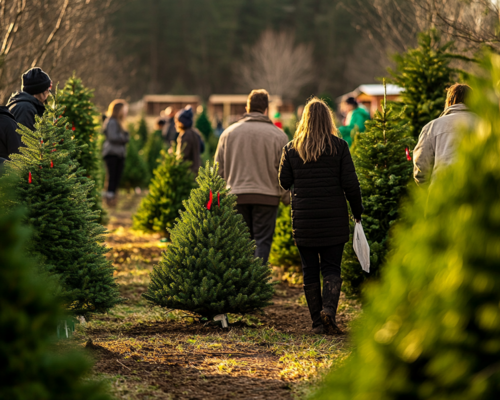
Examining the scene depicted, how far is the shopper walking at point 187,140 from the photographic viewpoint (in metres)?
9.98

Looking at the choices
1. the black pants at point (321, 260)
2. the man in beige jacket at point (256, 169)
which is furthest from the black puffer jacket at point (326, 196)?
the man in beige jacket at point (256, 169)

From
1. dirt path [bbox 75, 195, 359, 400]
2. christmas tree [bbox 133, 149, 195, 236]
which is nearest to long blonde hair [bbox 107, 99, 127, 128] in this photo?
christmas tree [bbox 133, 149, 195, 236]

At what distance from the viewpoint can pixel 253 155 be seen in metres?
6.19

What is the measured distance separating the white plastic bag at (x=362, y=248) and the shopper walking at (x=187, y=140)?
5.24 metres

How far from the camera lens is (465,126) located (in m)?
1.58

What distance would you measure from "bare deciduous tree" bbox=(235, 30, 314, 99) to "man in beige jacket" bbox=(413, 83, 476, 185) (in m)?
62.0

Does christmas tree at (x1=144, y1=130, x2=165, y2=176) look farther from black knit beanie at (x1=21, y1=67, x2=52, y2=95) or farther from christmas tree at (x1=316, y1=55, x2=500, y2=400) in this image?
christmas tree at (x1=316, y1=55, x2=500, y2=400)

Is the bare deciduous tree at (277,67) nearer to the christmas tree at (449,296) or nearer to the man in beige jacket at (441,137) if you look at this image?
the man in beige jacket at (441,137)

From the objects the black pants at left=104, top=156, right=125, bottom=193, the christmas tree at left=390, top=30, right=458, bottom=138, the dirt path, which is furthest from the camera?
the black pants at left=104, top=156, right=125, bottom=193

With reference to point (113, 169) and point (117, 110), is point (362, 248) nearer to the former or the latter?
point (117, 110)

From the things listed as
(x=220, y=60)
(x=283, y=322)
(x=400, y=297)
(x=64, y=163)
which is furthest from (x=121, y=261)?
(x=220, y=60)

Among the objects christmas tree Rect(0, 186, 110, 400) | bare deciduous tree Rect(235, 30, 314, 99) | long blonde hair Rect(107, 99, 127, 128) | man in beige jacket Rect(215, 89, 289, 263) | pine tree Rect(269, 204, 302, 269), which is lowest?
pine tree Rect(269, 204, 302, 269)

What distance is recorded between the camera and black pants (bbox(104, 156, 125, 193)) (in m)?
12.1

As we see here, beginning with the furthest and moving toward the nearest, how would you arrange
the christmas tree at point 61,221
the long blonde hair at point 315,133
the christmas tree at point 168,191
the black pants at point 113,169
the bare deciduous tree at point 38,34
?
1. the black pants at point 113,169
2. the christmas tree at point 168,191
3. the bare deciduous tree at point 38,34
4. the long blonde hair at point 315,133
5. the christmas tree at point 61,221
